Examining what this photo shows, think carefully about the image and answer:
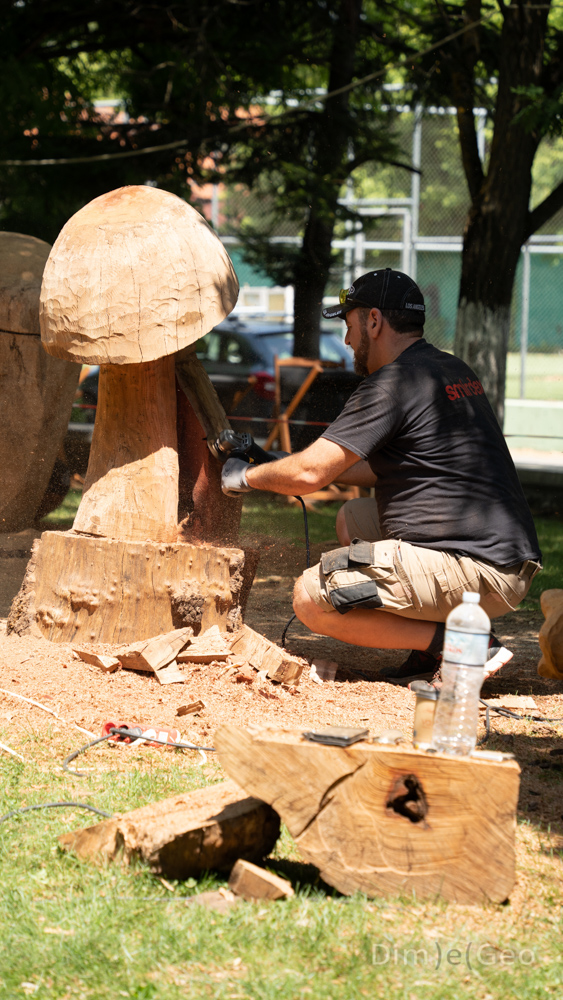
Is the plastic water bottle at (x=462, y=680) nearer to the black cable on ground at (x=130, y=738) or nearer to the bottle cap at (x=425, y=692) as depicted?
the bottle cap at (x=425, y=692)

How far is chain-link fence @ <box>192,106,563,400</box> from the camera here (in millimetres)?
10500

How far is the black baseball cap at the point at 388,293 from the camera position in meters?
3.41

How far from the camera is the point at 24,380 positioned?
5.21 meters

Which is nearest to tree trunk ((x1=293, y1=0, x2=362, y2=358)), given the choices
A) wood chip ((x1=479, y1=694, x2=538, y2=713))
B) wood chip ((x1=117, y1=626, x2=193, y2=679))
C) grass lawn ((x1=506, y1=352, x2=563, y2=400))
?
wood chip ((x1=117, y1=626, x2=193, y2=679))

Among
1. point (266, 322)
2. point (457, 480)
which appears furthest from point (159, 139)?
point (457, 480)

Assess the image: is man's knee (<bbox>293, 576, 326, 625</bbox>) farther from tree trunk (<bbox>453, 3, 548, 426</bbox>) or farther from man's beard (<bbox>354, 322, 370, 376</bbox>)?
tree trunk (<bbox>453, 3, 548, 426</bbox>)

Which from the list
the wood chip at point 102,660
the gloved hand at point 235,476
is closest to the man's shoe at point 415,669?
the gloved hand at point 235,476

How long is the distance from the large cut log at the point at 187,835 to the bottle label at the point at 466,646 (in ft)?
1.84

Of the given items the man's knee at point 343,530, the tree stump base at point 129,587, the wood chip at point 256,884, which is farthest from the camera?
the man's knee at point 343,530

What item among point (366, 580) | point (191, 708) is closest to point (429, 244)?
point (366, 580)

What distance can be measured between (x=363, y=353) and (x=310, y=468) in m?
0.58

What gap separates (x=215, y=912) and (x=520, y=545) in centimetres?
196

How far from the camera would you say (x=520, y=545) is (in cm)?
338

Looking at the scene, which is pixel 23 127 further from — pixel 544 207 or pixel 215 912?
pixel 215 912
